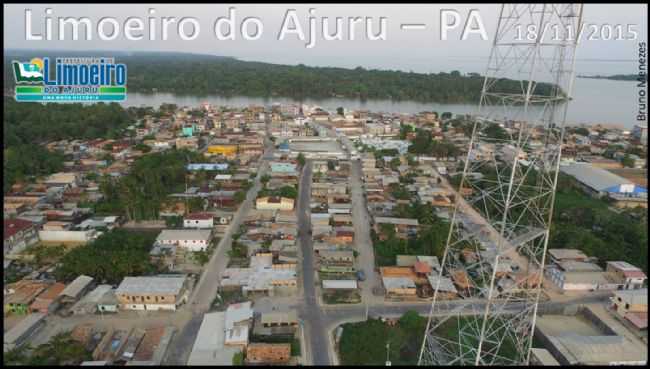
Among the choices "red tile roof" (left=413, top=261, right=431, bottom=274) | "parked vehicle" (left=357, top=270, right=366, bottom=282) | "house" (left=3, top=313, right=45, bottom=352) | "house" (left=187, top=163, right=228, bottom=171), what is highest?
"house" (left=187, top=163, right=228, bottom=171)

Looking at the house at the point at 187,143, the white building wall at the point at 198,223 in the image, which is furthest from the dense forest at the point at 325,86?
the white building wall at the point at 198,223

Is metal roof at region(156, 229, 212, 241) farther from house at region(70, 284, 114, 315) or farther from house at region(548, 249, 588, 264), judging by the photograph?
house at region(548, 249, 588, 264)

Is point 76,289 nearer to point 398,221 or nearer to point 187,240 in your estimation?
point 187,240

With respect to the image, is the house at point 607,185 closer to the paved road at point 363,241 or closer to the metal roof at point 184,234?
the paved road at point 363,241

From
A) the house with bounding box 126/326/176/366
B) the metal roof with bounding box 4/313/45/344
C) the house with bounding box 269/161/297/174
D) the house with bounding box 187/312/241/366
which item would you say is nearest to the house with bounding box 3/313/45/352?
the metal roof with bounding box 4/313/45/344

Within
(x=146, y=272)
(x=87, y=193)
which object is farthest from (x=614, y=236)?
(x=87, y=193)

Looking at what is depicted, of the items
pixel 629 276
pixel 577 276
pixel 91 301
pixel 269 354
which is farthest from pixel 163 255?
pixel 629 276
